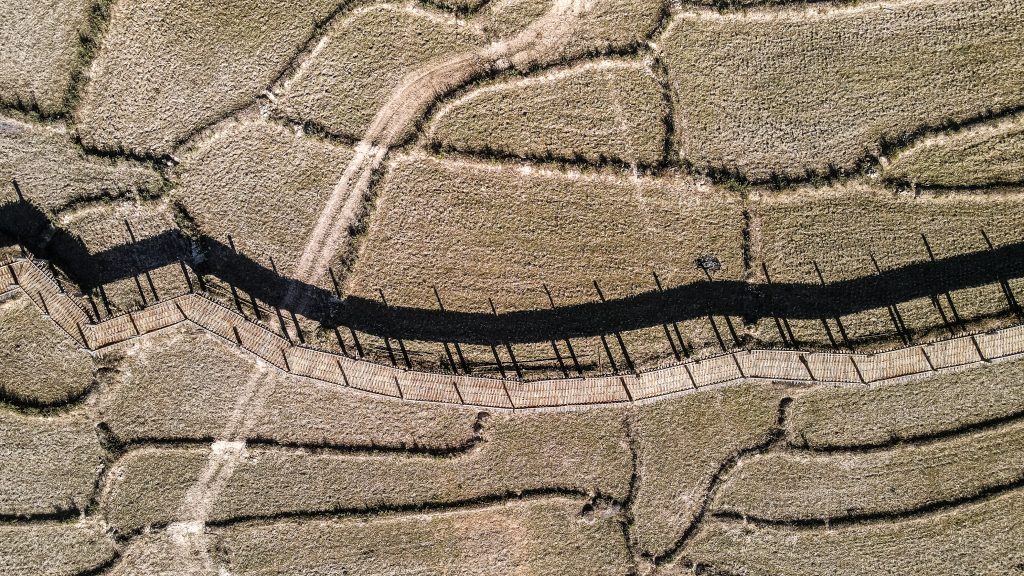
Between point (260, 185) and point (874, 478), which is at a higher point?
point (260, 185)

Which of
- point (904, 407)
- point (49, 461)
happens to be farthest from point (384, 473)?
point (904, 407)

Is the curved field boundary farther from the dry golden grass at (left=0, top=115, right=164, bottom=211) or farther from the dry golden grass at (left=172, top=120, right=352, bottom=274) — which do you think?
the dry golden grass at (left=172, top=120, right=352, bottom=274)

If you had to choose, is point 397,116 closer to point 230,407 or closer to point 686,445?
point 230,407

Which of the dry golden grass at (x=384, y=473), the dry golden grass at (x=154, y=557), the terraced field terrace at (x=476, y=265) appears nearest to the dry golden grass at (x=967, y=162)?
the terraced field terrace at (x=476, y=265)

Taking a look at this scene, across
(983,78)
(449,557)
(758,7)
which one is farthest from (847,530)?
(758,7)

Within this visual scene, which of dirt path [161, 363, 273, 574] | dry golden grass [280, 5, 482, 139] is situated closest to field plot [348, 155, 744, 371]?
dry golden grass [280, 5, 482, 139]
